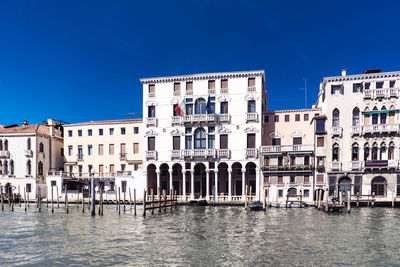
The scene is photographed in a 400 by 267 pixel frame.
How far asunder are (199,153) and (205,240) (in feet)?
63.8

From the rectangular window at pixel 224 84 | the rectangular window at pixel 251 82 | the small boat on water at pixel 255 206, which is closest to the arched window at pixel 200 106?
the rectangular window at pixel 224 84

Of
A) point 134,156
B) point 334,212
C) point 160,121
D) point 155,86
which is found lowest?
point 334,212


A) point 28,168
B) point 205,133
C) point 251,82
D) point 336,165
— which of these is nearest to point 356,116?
point 336,165

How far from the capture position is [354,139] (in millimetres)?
34375

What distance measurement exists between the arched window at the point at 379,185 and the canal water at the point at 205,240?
316 inches

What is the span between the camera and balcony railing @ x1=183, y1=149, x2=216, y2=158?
119 ft

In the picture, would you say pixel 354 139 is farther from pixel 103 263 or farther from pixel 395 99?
pixel 103 263

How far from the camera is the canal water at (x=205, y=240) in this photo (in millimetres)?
13898

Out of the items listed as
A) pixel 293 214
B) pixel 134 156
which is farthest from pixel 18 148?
pixel 293 214

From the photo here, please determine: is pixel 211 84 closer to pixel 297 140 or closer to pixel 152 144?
pixel 152 144

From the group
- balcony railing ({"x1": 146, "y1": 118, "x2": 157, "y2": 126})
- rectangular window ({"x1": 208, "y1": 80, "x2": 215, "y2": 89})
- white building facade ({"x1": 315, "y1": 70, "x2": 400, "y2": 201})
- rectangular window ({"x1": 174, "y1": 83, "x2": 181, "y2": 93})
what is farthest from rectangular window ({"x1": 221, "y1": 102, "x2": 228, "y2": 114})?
white building facade ({"x1": 315, "y1": 70, "x2": 400, "y2": 201})

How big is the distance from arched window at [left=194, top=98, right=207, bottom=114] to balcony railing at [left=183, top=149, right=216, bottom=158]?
5087mm

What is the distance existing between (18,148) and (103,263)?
119 ft

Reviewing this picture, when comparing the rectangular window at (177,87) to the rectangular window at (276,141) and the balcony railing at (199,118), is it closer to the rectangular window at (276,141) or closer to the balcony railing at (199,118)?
the balcony railing at (199,118)
